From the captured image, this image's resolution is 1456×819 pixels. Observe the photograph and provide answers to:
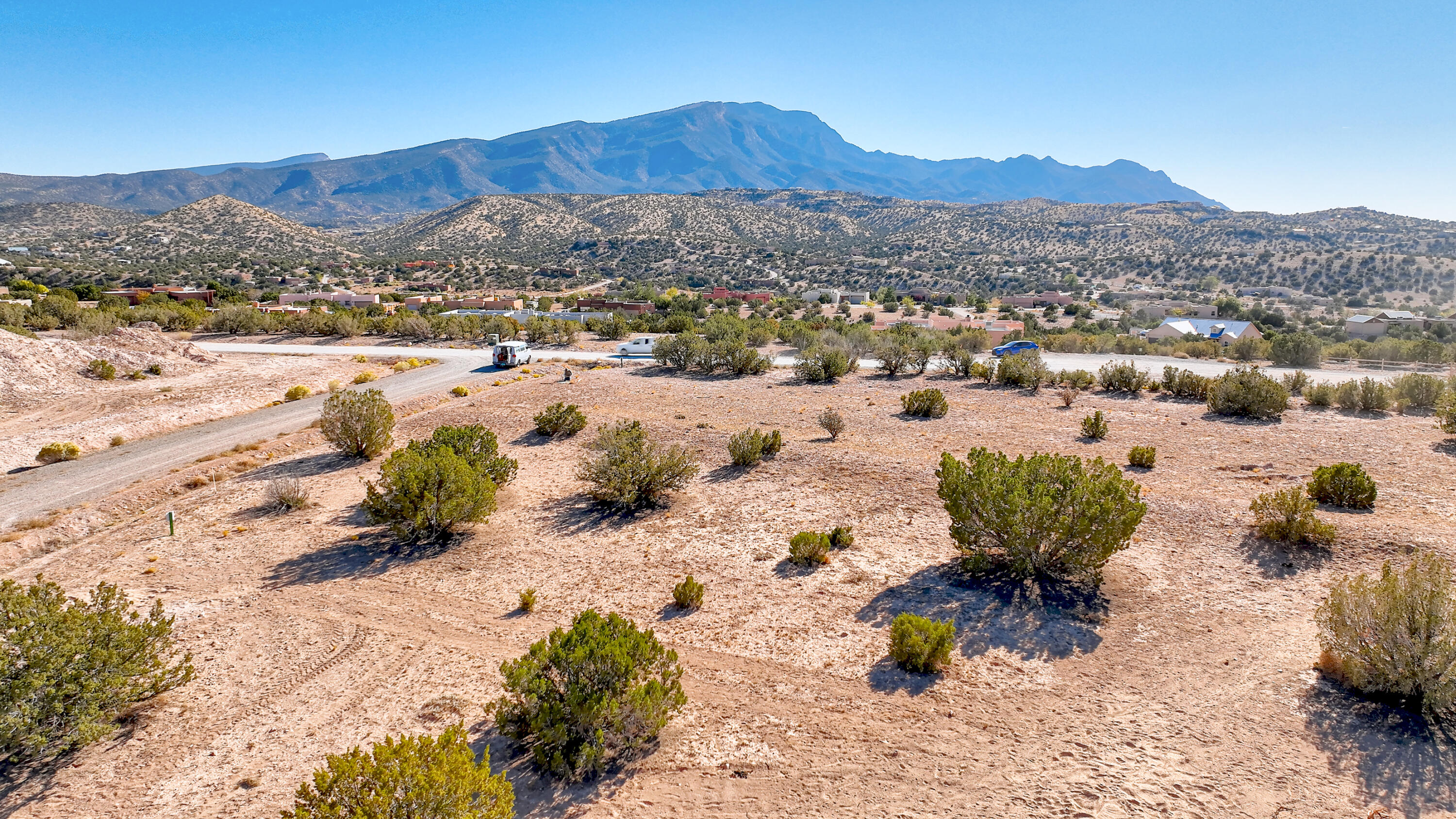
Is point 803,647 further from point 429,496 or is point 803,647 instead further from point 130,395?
point 130,395

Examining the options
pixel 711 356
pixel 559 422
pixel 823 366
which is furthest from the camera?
A: pixel 711 356

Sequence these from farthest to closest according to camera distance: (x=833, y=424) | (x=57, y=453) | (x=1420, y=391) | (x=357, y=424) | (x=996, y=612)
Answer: (x=1420, y=391), (x=833, y=424), (x=57, y=453), (x=357, y=424), (x=996, y=612)

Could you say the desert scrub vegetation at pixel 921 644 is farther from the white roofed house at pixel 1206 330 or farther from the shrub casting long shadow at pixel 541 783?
the white roofed house at pixel 1206 330

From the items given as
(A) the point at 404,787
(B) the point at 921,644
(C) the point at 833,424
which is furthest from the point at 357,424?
(B) the point at 921,644

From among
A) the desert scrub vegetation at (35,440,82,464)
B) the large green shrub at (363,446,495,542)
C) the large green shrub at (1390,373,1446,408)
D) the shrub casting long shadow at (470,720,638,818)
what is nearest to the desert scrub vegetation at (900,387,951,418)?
the large green shrub at (363,446,495,542)

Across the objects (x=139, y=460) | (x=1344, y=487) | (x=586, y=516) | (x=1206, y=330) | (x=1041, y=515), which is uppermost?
(x=1041, y=515)

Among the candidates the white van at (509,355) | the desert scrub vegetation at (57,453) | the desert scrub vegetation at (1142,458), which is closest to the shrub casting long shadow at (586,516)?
the desert scrub vegetation at (1142,458)

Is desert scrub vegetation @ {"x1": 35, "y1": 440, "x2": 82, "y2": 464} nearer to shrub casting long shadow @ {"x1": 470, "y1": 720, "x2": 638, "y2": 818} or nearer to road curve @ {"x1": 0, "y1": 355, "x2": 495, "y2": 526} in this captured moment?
road curve @ {"x1": 0, "y1": 355, "x2": 495, "y2": 526}

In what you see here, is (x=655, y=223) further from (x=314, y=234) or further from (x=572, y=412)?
(x=572, y=412)
